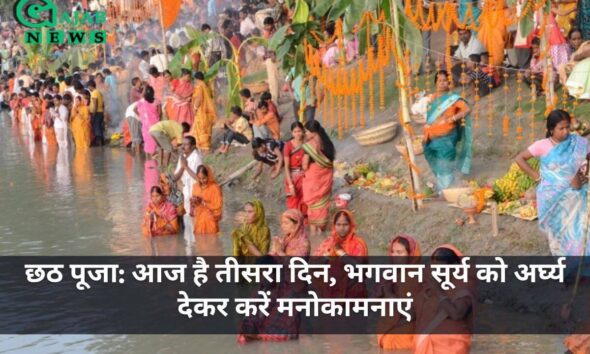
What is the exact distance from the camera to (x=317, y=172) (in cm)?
1194

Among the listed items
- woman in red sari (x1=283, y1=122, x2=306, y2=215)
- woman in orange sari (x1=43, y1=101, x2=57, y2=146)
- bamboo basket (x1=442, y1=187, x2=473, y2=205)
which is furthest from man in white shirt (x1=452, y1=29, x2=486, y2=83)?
woman in orange sari (x1=43, y1=101, x2=57, y2=146)

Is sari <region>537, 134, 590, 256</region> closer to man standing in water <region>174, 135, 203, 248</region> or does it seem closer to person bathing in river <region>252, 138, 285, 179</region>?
man standing in water <region>174, 135, 203, 248</region>

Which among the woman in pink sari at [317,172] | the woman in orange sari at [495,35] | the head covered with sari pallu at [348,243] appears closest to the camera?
the head covered with sari pallu at [348,243]

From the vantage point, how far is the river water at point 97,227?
8.25 meters

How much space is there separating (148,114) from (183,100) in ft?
4.50

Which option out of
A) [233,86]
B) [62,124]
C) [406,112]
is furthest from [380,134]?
[62,124]

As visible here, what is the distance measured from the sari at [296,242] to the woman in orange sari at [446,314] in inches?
92.4

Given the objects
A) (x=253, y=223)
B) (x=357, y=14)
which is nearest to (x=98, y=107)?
(x=357, y=14)

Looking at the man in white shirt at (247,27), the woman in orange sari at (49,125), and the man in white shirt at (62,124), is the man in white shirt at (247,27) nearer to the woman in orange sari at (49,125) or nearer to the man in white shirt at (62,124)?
the man in white shirt at (62,124)

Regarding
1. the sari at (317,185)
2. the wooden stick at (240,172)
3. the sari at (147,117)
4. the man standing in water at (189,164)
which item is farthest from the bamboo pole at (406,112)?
the sari at (147,117)

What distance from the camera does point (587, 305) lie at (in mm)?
8273

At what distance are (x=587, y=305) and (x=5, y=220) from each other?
8.53 meters

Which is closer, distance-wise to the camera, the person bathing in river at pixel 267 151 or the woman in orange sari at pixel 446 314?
the woman in orange sari at pixel 446 314

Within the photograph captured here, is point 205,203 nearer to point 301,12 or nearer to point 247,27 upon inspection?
→ point 301,12
